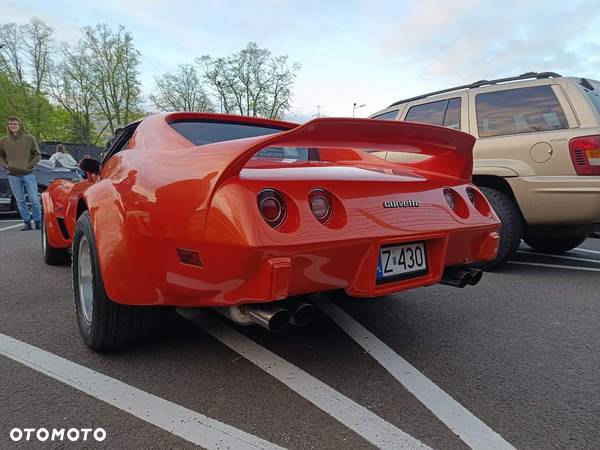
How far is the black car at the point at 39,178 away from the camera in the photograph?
332 inches

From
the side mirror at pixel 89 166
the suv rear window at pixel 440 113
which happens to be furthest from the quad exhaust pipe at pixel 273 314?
the suv rear window at pixel 440 113

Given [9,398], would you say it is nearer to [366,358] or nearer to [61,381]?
[61,381]

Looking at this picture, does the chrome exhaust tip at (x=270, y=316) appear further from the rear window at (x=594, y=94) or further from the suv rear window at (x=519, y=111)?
the rear window at (x=594, y=94)

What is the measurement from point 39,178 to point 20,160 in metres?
2.61

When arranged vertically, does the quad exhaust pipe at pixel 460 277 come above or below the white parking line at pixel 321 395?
above

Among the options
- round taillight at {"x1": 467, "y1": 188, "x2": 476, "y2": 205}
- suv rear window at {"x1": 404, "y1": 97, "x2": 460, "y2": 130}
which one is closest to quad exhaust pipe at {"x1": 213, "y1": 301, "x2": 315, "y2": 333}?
round taillight at {"x1": 467, "y1": 188, "x2": 476, "y2": 205}

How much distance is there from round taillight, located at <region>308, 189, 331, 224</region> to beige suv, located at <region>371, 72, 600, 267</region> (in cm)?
273

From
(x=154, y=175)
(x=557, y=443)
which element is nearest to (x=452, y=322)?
(x=557, y=443)

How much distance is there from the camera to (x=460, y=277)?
2.23 metres

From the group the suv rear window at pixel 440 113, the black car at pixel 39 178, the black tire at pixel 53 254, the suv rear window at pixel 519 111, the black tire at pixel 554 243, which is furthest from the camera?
the black car at pixel 39 178

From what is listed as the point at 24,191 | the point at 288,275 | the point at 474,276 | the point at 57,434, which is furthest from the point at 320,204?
the point at 24,191

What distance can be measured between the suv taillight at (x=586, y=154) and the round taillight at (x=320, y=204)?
2766 millimetres

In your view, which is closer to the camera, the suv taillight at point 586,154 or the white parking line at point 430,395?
the white parking line at point 430,395

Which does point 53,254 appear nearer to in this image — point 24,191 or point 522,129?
point 24,191
